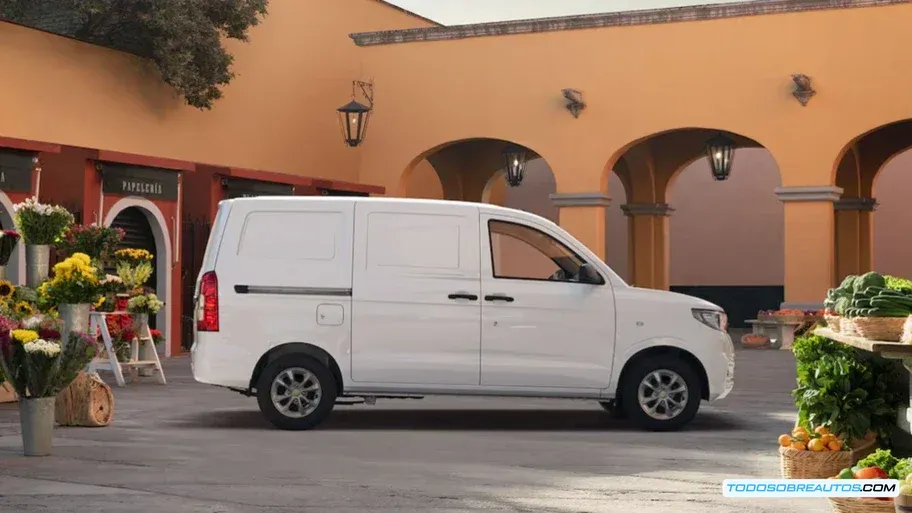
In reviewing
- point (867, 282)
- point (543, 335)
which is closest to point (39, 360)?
point (543, 335)

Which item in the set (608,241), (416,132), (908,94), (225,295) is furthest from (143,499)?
(608,241)

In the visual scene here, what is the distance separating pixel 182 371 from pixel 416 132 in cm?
946

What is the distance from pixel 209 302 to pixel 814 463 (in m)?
5.42

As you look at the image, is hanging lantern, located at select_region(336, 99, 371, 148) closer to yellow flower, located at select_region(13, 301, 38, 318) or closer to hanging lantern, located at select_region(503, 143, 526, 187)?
hanging lantern, located at select_region(503, 143, 526, 187)

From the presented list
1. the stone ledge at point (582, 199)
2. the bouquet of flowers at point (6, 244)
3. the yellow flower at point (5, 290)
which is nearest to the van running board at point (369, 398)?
the yellow flower at point (5, 290)

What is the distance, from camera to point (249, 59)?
25609mm

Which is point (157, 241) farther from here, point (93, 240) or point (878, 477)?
point (878, 477)

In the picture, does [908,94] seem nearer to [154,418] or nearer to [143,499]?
[154,418]

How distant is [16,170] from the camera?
19.3 metres

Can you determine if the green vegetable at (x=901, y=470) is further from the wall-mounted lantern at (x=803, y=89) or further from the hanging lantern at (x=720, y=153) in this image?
the hanging lantern at (x=720, y=153)

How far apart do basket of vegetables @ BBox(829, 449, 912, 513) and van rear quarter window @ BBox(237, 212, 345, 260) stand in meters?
5.76

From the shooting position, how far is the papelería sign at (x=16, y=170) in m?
19.0

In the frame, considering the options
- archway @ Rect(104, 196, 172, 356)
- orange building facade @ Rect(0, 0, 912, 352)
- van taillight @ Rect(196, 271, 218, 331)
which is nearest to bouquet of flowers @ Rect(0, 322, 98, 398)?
van taillight @ Rect(196, 271, 218, 331)

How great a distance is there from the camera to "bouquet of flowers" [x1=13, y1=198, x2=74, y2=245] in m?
14.6
